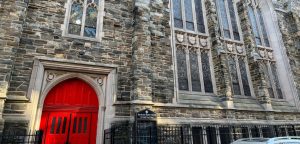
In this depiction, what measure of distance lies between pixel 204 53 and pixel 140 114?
5.22m

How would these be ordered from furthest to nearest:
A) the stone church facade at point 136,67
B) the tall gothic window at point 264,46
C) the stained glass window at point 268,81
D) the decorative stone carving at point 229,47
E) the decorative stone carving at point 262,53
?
the decorative stone carving at point 262,53
the tall gothic window at point 264,46
the stained glass window at point 268,81
the decorative stone carving at point 229,47
the stone church facade at point 136,67

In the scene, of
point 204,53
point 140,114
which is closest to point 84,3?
point 140,114

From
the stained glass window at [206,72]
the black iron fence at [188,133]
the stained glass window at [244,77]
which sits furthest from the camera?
the stained glass window at [244,77]

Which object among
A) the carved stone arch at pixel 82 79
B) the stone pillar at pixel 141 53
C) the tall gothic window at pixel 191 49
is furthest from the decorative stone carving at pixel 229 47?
the carved stone arch at pixel 82 79

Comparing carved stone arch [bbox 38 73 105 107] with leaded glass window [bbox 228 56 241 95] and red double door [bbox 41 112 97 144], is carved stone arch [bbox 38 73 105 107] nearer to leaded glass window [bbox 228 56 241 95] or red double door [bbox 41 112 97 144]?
red double door [bbox 41 112 97 144]

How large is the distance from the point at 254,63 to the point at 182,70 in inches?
170

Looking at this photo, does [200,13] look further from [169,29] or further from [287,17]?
[287,17]

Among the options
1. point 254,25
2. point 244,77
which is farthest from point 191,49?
point 254,25

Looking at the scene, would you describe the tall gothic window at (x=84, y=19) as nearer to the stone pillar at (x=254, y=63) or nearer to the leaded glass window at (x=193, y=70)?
the leaded glass window at (x=193, y=70)

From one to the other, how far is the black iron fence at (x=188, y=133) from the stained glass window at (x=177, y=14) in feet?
16.7

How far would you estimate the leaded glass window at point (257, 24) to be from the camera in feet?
42.9

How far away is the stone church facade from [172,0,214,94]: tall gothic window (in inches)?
2.1

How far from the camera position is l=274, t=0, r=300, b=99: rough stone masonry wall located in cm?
1285

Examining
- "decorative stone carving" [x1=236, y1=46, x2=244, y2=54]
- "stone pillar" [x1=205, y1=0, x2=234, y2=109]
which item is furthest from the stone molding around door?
"decorative stone carving" [x1=236, y1=46, x2=244, y2=54]
